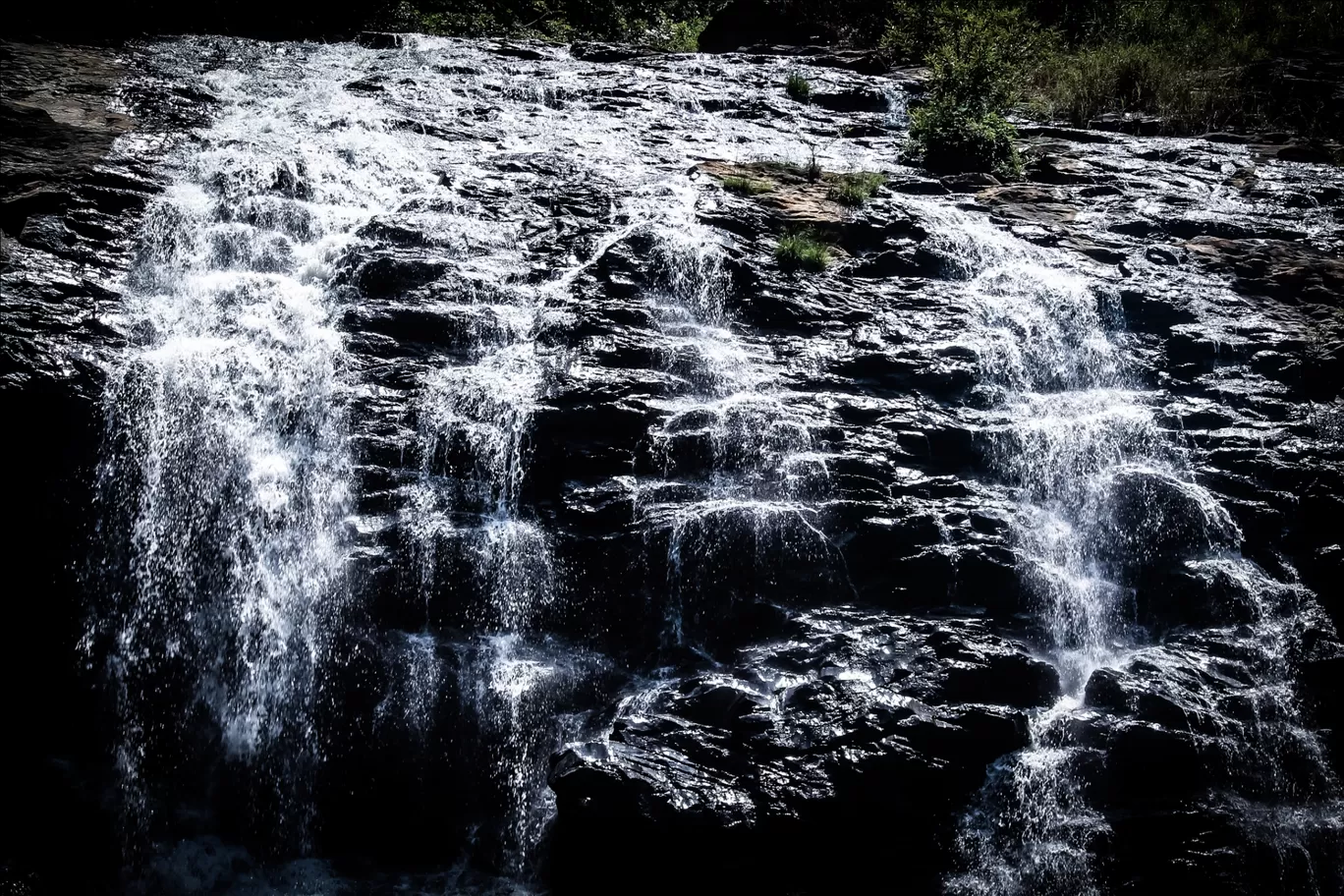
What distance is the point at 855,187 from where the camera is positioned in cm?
1223

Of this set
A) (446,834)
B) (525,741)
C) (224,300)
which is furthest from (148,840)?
(224,300)

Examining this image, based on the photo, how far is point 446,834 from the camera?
7227 mm

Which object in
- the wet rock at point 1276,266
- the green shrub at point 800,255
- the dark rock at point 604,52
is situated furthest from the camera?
the dark rock at point 604,52

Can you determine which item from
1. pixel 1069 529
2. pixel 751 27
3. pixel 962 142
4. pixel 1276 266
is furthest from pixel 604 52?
pixel 1069 529

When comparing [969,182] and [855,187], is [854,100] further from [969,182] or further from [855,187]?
[855,187]

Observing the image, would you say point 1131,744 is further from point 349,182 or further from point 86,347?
point 349,182

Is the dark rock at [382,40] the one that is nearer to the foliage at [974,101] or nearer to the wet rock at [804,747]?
the foliage at [974,101]

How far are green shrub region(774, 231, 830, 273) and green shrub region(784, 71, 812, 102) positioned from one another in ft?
25.0

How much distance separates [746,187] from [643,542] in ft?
20.8

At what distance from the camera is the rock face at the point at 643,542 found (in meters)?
6.99

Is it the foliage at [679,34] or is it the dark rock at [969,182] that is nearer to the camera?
the dark rock at [969,182]

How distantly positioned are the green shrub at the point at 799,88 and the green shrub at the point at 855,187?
194 inches

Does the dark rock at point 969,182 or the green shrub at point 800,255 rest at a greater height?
the dark rock at point 969,182

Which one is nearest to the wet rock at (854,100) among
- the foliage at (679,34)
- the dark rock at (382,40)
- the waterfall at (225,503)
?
the foliage at (679,34)
